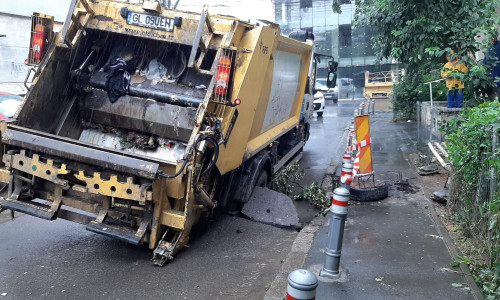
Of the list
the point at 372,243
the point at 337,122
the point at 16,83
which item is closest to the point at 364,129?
the point at 372,243

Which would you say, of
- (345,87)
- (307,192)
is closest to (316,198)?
(307,192)

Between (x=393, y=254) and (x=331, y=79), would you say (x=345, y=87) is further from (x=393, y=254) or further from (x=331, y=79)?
(x=393, y=254)

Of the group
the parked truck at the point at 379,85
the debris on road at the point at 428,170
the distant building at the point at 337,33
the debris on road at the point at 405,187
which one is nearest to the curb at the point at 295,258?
the debris on road at the point at 405,187

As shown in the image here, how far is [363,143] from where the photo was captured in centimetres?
758

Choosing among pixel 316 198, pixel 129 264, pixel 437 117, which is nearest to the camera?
pixel 129 264

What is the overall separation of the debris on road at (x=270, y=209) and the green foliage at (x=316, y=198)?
654 mm

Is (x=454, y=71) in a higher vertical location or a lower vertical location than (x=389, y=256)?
higher

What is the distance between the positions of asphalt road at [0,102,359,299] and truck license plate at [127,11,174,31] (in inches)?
100

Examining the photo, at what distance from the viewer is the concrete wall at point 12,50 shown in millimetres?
16922

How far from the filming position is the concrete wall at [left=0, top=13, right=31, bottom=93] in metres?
16.9

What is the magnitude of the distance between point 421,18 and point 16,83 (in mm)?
15162

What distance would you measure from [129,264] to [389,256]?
2.74 m

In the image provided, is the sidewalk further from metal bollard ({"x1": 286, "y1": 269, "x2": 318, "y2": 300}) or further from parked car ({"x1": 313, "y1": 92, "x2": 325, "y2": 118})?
parked car ({"x1": 313, "y1": 92, "x2": 325, "y2": 118})

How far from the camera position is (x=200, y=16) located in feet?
17.2
